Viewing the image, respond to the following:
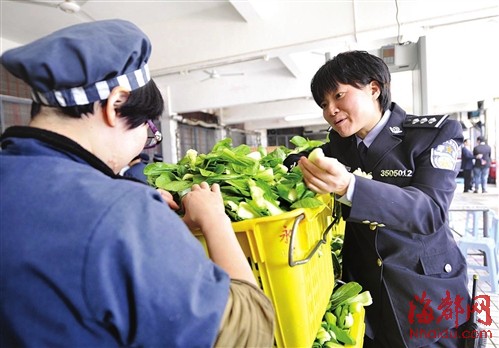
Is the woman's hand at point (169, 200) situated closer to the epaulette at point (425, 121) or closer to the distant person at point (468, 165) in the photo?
the epaulette at point (425, 121)

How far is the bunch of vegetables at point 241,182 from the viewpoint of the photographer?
30.4 inches

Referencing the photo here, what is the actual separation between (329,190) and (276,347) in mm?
412

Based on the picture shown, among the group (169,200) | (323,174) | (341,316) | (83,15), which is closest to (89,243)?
(169,200)

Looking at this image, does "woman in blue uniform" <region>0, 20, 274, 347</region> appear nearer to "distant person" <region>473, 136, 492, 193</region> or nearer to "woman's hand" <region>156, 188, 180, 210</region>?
"woman's hand" <region>156, 188, 180, 210</region>

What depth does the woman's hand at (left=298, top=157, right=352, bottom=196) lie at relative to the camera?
0.79 meters

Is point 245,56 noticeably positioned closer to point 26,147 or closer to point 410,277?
point 410,277

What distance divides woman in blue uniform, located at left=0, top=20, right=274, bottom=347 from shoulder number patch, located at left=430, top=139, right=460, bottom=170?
757 millimetres

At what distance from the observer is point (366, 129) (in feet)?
4.01

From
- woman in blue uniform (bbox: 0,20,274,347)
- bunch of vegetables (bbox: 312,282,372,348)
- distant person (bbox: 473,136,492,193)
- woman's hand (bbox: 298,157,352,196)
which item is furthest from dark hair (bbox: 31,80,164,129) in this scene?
distant person (bbox: 473,136,492,193)

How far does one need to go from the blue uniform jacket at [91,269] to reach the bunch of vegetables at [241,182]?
27 cm

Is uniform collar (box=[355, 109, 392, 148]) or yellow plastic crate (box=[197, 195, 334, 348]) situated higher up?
uniform collar (box=[355, 109, 392, 148])

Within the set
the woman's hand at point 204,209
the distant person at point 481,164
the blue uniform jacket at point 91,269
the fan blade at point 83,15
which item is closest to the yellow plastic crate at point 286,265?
the woman's hand at point 204,209

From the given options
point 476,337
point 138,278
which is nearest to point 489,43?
point 476,337

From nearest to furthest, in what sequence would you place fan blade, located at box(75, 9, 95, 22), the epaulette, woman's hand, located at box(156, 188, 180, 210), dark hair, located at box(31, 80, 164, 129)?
dark hair, located at box(31, 80, 164, 129)
woman's hand, located at box(156, 188, 180, 210)
the epaulette
fan blade, located at box(75, 9, 95, 22)
